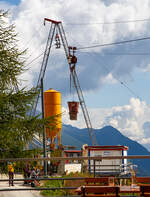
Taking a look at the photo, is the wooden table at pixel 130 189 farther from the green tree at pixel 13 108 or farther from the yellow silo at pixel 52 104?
the yellow silo at pixel 52 104

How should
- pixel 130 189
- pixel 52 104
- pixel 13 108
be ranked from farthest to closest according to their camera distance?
pixel 52 104 → pixel 13 108 → pixel 130 189

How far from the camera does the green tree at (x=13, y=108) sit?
16109 millimetres

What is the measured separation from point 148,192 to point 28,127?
7.23 metres

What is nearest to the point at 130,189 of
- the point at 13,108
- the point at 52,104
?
the point at 13,108

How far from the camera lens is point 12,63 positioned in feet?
56.6

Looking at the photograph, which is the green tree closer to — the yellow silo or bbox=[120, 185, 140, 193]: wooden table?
bbox=[120, 185, 140, 193]: wooden table

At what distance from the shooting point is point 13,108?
54.5 ft

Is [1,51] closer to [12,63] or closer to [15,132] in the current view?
[12,63]

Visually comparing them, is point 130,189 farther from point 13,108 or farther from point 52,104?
point 52,104

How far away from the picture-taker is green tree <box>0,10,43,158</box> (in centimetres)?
1611

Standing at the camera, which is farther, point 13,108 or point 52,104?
point 52,104

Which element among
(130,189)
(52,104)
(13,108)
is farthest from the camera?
(52,104)

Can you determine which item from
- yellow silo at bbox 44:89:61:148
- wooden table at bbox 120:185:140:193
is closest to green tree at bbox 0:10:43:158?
wooden table at bbox 120:185:140:193

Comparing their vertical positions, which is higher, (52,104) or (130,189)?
(52,104)
